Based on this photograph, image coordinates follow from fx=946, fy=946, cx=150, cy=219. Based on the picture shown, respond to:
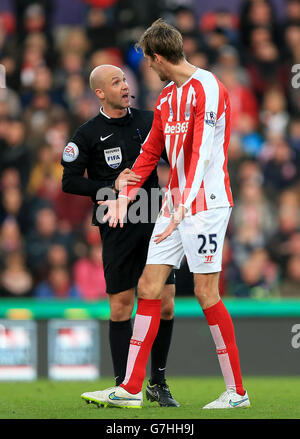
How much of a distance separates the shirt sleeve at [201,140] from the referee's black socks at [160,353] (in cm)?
114

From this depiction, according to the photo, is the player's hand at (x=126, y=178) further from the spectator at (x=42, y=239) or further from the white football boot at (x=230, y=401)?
the spectator at (x=42, y=239)

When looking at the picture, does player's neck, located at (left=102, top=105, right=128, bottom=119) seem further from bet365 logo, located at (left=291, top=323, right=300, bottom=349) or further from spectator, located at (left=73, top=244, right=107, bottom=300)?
spectator, located at (left=73, top=244, right=107, bottom=300)

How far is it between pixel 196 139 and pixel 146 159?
598 millimetres

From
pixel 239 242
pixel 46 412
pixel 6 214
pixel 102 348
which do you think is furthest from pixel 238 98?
pixel 46 412

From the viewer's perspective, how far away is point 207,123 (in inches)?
216

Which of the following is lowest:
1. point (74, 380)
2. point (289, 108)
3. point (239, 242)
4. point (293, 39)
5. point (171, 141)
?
point (74, 380)

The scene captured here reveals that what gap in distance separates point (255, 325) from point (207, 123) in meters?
4.02

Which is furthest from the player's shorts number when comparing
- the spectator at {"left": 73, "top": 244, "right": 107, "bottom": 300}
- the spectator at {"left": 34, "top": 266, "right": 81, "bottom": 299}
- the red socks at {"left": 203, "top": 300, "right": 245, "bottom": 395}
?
the spectator at {"left": 34, "top": 266, "right": 81, "bottom": 299}

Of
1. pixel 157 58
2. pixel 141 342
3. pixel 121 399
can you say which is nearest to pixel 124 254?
pixel 141 342

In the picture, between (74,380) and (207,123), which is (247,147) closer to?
(74,380)

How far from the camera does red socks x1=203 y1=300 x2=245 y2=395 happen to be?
5.61 metres

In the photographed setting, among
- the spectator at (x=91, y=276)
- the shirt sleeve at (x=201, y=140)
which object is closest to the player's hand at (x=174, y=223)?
the shirt sleeve at (x=201, y=140)

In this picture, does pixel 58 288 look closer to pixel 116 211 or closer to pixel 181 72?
A: pixel 116 211

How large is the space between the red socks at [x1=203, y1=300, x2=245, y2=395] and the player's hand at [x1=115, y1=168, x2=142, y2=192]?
3.17 ft
